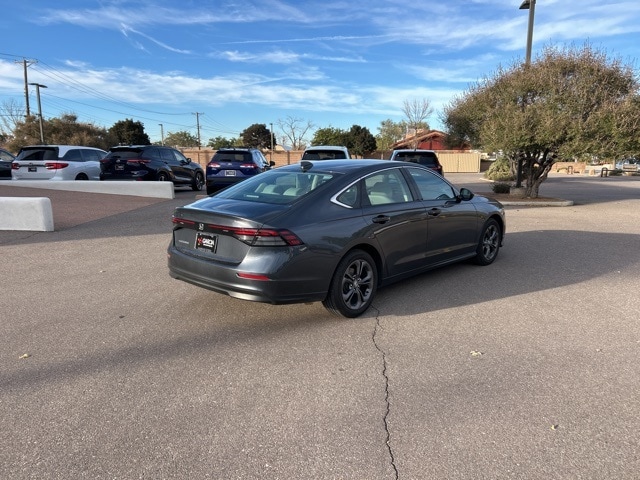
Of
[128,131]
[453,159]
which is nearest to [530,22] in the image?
[453,159]

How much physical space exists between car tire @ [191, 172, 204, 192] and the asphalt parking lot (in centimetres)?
1355

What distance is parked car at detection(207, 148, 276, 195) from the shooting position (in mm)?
15203

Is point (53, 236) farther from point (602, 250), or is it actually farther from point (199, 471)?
point (602, 250)

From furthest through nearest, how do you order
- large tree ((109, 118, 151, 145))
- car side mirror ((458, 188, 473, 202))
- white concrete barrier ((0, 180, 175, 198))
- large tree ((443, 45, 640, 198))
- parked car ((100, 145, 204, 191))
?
large tree ((109, 118, 151, 145))
parked car ((100, 145, 204, 191))
white concrete barrier ((0, 180, 175, 198))
large tree ((443, 45, 640, 198))
car side mirror ((458, 188, 473, 202))

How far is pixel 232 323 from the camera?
4.54 metres

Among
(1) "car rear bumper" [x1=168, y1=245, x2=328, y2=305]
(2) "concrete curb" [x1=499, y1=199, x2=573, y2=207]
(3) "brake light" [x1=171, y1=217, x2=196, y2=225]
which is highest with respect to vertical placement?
(3) "brake light" [x1=171, y1=217, x2=196, y2=225]

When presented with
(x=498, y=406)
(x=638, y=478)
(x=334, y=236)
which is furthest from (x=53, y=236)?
(x=638, y=478)

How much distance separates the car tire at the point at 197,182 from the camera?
64.0ft

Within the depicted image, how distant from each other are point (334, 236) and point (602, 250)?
5.90m

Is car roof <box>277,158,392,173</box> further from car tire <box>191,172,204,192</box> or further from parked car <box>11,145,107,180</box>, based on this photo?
car tire <box>191,172,204,192</box>

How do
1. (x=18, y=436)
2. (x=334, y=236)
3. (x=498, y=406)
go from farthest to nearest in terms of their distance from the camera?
(x=334, y=236) < (x=498, y=406) < (x=18, y=436)

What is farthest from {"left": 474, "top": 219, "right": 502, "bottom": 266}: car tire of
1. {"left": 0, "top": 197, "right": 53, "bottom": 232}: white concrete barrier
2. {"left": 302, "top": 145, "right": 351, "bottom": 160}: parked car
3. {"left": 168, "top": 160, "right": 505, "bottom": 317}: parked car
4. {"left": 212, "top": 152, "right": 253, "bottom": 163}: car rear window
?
{"left": 212, "top": 152, "right": 253, "bottom": 163}: car rear window

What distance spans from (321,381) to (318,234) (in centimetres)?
135

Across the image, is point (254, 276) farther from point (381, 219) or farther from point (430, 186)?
point (430, 186)
